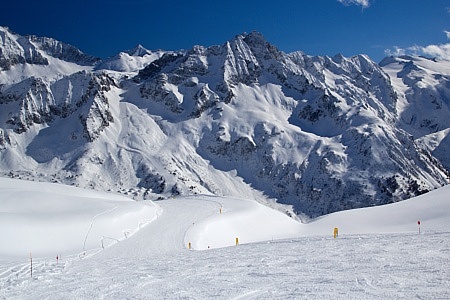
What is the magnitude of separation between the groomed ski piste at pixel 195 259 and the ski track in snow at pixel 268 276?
0.14 ft

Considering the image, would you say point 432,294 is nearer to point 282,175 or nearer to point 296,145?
point 282,175

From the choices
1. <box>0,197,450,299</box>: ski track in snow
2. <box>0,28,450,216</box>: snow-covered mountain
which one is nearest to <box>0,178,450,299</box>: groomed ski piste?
<box>0,197,450,299</box>: ski track in snow

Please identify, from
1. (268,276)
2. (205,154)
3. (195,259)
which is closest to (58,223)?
(195,259)

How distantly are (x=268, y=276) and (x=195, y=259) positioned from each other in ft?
25.9

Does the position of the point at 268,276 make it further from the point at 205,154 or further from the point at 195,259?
the point at 205,154

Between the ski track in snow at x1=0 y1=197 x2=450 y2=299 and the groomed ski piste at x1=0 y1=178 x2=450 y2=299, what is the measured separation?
0.04 meters

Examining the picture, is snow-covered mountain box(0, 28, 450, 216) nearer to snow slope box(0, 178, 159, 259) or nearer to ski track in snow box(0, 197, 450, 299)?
snow slope box(0, 178, 159, 259)

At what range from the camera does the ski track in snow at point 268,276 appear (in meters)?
12.5

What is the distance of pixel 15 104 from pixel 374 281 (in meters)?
208

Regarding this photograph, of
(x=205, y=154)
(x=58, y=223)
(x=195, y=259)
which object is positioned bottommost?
(x=195, y=259)

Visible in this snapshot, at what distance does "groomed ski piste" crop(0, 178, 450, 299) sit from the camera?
13281 mm

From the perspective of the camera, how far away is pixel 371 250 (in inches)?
766

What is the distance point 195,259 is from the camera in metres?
22.5

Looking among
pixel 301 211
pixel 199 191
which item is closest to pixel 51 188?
pixel 199 191
